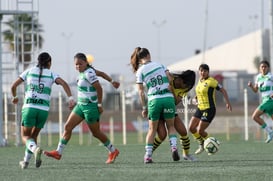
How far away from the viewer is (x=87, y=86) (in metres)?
17.4

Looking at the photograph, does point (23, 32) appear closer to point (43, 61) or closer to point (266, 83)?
point (266, 83)

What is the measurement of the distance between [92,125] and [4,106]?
1572 cm

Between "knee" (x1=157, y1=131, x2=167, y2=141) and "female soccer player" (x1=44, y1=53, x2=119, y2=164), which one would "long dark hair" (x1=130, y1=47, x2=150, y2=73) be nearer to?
"female soccer player" (x1=44, y1=53, x2=119, y2=164)

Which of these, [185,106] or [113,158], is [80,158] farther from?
[185,106]

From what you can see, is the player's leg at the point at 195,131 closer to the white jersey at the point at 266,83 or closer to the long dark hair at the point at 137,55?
the long dark hair at the point at 137,55

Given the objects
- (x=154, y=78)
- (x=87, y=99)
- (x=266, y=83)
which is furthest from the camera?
(x=266, y=83)

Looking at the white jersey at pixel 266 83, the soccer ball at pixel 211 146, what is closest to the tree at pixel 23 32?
the white jersey at pixel 266 83

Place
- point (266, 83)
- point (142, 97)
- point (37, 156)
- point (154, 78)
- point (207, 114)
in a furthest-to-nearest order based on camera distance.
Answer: point (266, 83) < point (207, 114) < point (154, 78) < point (142, 97) < point (37, 156)

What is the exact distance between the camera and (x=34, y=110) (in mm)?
16469

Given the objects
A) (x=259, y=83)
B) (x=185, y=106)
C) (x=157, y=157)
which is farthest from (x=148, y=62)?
(x=185, y=106)

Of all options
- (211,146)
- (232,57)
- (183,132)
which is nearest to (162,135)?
(183,132)

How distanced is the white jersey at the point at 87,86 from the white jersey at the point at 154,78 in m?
0.81

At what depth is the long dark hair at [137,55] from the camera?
17.2m

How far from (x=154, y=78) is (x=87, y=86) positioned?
123 cm
